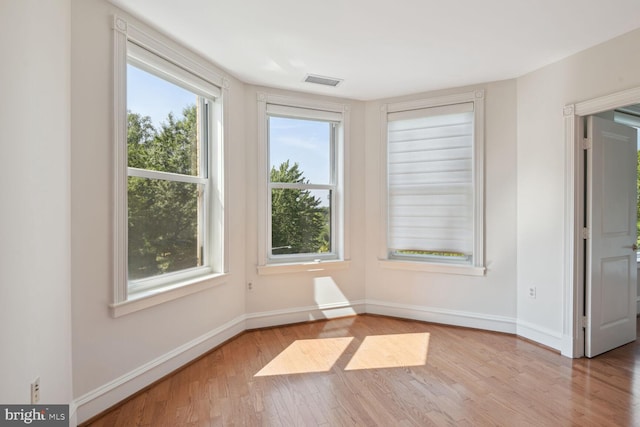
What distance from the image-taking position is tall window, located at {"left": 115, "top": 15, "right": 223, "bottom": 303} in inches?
91.7

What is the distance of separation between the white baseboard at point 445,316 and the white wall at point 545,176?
171 mm

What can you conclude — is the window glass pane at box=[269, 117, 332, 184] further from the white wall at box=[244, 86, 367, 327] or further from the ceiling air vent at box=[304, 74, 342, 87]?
the ceiling air vent at box=[304, 74, 342, 87]

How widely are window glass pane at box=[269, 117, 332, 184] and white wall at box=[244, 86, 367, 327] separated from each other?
26 cm

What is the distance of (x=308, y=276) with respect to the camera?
395 cm

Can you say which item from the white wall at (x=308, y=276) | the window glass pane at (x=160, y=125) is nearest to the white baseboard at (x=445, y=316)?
the white wall at (x=308, y=276)

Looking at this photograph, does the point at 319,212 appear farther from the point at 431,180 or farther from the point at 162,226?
the point at 162,226

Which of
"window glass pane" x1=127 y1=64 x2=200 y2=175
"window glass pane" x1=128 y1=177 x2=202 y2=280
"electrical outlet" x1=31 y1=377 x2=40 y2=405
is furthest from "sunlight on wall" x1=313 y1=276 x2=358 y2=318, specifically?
"electrical outlet" x1=31 y1=377 x2=40 y2=405

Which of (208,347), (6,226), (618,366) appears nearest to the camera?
(6,226)

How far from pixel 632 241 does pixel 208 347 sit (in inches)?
162

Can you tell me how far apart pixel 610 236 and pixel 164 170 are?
155 inches

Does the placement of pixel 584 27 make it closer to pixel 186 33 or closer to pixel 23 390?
pixel 186 33

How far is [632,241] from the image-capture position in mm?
3271

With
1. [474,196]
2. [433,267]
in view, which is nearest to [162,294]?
[433,267]

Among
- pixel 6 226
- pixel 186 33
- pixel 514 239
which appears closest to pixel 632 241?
pixel 514 239
